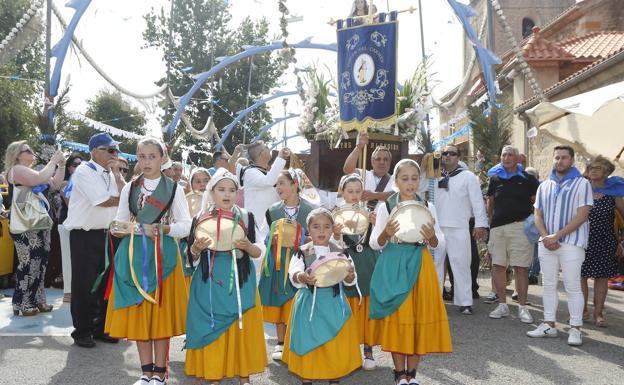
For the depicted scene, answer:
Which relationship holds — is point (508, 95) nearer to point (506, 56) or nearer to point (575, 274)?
point (506, 56)

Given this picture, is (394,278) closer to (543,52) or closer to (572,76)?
(572,76)

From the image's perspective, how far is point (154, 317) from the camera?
4.17 meters

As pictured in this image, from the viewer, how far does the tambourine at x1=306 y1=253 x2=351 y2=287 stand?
12.8ft

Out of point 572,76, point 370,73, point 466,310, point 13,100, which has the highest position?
point 13,100

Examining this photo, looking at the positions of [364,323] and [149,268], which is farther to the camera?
[364,323]

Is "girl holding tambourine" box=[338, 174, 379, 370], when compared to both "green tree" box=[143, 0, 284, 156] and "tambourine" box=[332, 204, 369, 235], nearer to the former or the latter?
"tambourine" box=[332, 204, 369, 235]

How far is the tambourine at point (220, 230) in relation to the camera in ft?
12.9

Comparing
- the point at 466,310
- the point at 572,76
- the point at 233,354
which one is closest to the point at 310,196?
the point at 233,354

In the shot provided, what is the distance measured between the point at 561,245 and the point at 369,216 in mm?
2283

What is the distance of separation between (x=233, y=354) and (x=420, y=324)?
1310 mm

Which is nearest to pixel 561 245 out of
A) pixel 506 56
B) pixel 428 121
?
pixel 428 121

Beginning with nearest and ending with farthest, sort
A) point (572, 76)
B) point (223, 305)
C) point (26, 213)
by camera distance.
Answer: point (223, 305)
point (26, 213)
point (572, 76)

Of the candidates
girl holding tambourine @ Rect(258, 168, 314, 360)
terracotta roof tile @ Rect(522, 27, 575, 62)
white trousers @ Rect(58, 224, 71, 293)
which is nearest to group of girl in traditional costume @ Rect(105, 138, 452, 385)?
girl holding tambourine @ Rect(258, 168, 314, 360)

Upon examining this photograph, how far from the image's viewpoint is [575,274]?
18.6ft
